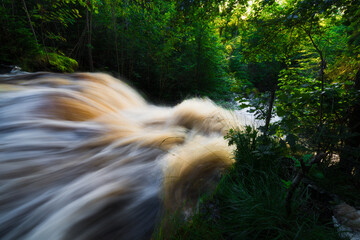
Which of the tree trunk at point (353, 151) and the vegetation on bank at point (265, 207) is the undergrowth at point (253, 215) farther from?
the tree trunk at point (353, 151)

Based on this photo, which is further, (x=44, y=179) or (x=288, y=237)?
(x=44, y=179)

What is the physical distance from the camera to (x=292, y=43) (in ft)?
7.54

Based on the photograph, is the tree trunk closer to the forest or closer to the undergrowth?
the forest

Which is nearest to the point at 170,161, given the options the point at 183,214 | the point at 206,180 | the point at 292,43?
the point at 206,180

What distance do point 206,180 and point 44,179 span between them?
135 centimetres

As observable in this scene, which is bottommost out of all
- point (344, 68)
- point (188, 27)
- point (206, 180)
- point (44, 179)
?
point (44, 179)

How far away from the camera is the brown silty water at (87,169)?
102 centimetres

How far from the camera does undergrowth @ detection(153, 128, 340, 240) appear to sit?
33.2 inches

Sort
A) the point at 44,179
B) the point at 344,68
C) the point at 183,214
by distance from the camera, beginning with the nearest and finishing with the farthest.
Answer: the point at 183,214 < the point at 44,179 < the point at 344,68

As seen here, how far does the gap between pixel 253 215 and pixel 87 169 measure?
1.43 meters

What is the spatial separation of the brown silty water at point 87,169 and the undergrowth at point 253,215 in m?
0.17

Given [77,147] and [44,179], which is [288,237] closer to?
[44,179]

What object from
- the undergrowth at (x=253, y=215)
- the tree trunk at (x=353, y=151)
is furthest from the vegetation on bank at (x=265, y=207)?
the tree trunk at (x=353, y=151)

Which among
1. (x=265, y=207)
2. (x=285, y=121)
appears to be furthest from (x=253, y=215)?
(x=285, y=121)
